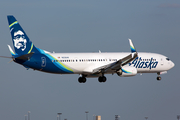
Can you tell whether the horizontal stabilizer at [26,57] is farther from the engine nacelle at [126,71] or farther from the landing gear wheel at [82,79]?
the engine nacelle at [126,71]

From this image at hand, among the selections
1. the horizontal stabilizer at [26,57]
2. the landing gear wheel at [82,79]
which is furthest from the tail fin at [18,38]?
the landing gear wheel at [82,79]

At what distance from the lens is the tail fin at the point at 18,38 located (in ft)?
213

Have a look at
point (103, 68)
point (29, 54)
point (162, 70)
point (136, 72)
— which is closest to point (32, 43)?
point (29, 54)

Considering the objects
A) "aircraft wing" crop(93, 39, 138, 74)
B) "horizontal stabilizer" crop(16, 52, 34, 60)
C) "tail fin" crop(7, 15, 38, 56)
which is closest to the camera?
"horizontal stabilizer" crop(16, 52, 34, 60)

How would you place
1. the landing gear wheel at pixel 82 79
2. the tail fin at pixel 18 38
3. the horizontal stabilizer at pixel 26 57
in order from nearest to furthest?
the horizontal stabilizer at pixel 26 57, the tail fin at pixel 18 38, the landing gear wheel at pixel 82 79

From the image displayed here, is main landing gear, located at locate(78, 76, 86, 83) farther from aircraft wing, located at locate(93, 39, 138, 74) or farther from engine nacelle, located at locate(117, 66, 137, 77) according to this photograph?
engine nacelle, located at locate(117, 66, 137, 77)

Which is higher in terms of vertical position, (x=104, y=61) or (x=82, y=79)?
(x=104, y=61)

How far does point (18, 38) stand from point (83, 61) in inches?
469

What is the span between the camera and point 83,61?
69.2m

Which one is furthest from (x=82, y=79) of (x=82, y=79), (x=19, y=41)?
(x=19, y=41)

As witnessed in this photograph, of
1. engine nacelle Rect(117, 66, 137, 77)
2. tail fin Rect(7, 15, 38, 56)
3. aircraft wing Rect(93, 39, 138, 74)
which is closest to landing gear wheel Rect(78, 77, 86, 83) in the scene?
aircraft wing Rect(93, 39, 138, 74)

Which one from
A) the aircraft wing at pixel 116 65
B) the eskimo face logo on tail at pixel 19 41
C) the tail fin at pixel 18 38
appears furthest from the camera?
the aircraft wing at pixel 116 65

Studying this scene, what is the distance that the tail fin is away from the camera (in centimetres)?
6488

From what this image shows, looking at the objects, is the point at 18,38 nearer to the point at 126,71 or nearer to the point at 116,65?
the point at 116,65
